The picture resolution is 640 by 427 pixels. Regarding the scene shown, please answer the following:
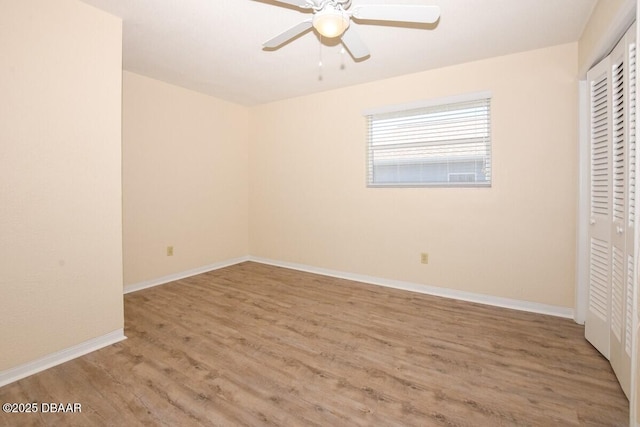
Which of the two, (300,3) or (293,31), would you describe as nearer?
(300,3)

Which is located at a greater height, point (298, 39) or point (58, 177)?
point (298, 39)

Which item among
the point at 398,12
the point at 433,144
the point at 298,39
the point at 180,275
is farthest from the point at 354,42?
the point at 180,275

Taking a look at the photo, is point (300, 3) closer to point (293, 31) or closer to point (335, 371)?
point (293, 31)

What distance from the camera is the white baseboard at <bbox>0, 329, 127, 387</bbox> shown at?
70.5 inches

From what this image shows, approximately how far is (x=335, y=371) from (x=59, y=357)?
1.90 m

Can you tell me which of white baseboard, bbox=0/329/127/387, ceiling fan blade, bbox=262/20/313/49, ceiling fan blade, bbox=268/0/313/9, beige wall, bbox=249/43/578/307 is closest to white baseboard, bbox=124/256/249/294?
beige wall, bbox=249/43/578/307

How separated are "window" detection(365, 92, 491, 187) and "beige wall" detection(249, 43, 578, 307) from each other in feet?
0.35

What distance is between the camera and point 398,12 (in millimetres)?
1636

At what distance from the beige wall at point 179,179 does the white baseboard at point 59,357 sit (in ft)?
4.20

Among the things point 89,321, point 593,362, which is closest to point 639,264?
point 593,362

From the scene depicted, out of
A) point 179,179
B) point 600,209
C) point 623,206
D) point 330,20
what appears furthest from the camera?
point 179,179

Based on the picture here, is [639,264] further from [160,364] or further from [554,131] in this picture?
[160,364]

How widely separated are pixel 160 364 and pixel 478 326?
2.54 m

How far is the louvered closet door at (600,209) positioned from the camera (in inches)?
78.0
